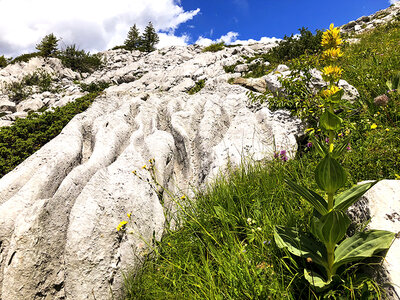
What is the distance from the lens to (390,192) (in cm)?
260

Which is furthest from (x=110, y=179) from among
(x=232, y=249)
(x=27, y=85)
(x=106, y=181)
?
(x=27, y=85)

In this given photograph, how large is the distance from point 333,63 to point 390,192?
5.86 ft

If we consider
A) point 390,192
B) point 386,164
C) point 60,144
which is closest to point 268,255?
point 390,192

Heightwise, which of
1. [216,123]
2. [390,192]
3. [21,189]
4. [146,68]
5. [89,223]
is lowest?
[390,192]

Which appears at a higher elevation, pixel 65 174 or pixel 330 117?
pixel 65 174

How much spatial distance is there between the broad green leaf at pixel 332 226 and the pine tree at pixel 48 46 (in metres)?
41.9

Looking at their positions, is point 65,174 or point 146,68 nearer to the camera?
point 65,174

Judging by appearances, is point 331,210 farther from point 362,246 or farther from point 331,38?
point 331,38

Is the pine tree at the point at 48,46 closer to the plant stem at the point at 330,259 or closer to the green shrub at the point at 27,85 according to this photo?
the green shrub at the point at 27,85

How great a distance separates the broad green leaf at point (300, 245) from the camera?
231cm

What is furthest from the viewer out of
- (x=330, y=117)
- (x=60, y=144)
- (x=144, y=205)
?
(x=60, y=144)

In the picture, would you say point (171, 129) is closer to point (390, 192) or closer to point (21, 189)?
point (21, 189)

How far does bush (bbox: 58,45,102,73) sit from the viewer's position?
3297 centimetres

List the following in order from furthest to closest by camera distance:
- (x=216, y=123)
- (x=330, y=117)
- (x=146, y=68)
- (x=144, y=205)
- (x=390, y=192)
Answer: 1. (x=146, y=68)
2. (x=216, y=123)
3. (x=144, y=205)
4. (x=390, y=192)
5. (x=330, y=117)
